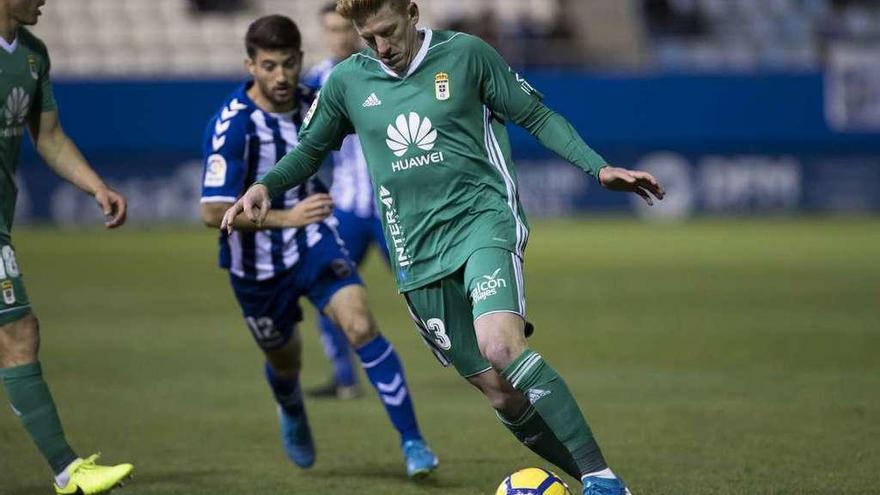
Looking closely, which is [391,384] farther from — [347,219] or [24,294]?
[347,219]

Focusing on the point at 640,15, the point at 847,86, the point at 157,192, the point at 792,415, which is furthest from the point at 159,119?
the point at 792,415

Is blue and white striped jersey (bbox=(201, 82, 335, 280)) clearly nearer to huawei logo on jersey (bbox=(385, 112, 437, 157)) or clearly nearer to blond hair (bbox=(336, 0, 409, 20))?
huawei logo on jersey (bbox=(385, 112, 437, 157))

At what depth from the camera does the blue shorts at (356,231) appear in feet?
34.4

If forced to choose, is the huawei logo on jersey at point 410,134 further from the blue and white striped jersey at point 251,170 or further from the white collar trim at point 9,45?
the white collar trim at point 9,45

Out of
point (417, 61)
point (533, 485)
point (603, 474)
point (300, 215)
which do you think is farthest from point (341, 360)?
point (603, 474)

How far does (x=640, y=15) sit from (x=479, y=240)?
80.3ft

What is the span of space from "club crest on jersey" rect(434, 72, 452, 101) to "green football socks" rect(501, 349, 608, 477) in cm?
108

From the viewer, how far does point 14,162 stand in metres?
6.66

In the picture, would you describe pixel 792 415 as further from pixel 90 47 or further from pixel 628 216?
pixel 90 47

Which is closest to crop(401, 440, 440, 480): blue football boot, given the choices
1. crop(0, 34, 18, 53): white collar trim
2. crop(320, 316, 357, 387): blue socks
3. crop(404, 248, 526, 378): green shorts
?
crop(404, 248, 526, 378): green shorts

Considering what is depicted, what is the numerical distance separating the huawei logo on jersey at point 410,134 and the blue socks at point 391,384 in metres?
1.69

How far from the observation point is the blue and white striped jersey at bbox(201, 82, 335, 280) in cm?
734

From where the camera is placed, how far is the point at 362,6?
5730mm

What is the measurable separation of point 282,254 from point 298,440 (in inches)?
36.7
